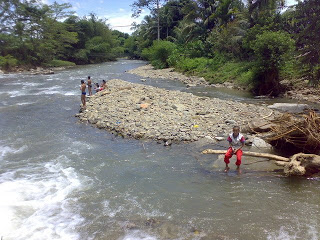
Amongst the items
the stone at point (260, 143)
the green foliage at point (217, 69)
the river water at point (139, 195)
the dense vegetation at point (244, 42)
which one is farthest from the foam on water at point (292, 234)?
the green foliage at point (217, 69)

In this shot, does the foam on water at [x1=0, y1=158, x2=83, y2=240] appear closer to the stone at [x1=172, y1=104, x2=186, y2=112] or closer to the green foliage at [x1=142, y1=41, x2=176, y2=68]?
the stone at [x1=172, y1=104, x2=186, y2=112]

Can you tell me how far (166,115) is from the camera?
12.1 metres

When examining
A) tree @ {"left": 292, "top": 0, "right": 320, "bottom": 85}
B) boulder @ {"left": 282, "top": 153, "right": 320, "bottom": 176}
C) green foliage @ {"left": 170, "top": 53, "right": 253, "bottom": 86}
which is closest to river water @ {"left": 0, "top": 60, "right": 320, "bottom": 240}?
boulder @ {"left": 282, "top": 153, "right": 320, "bottom": 176}

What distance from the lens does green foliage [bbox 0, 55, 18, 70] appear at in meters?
36.3

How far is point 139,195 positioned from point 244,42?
17.8 metres

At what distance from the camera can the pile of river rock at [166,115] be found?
10500 mm

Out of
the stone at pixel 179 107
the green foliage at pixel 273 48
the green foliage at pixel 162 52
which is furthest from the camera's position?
the green foliage at pixel 162 52

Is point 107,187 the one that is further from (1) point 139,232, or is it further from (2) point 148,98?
(2) point 148,98

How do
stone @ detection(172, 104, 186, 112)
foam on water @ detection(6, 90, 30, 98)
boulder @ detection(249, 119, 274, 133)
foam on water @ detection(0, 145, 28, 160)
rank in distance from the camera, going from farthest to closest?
1. foam on water @ detection(6, 90, 30, 98)
2. stone @ detection(172, 104, 186, 112)
3. boulder @ detection(249, 119, 274, 133)
4. foam on water @ detection(0, 145, 28, 160)

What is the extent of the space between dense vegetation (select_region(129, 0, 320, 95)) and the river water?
7.89 m

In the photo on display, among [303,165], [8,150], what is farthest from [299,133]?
[8,150]

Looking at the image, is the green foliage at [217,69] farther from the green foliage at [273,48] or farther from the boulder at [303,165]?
the boulder at [303,165]

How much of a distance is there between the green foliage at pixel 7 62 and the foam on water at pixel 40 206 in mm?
33714

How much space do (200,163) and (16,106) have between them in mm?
12736
